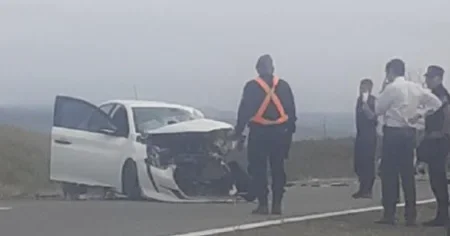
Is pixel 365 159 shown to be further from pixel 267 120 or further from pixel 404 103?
pixel 404 103

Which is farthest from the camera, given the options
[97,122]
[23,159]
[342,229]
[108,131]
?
[23,159]

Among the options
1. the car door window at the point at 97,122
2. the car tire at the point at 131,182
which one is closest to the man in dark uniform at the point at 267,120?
the car tire at the point at 131,182

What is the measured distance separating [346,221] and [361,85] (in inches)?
191

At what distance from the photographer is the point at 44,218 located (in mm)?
14648

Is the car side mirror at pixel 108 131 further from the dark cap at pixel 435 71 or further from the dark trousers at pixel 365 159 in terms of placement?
the dark cap at pixel 435 71

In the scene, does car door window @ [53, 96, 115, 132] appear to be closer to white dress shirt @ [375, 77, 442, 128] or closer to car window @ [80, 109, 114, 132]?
car window @ [80, 109, 114, 132]

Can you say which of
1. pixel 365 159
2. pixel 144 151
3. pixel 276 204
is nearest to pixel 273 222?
pixel 276 204

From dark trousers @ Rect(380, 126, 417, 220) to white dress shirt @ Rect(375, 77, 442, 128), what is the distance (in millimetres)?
106

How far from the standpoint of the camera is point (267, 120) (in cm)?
1430

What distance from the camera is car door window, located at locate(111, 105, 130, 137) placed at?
17875 mm

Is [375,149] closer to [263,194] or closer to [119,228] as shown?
[263,194]

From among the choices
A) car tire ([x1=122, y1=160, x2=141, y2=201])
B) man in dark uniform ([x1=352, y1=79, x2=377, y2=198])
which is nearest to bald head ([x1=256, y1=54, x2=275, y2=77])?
car tire ([x1=122, y1=160, x2=141, y2=201])

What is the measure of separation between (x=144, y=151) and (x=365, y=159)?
3710 mm

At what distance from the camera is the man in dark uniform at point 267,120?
14.3 m
